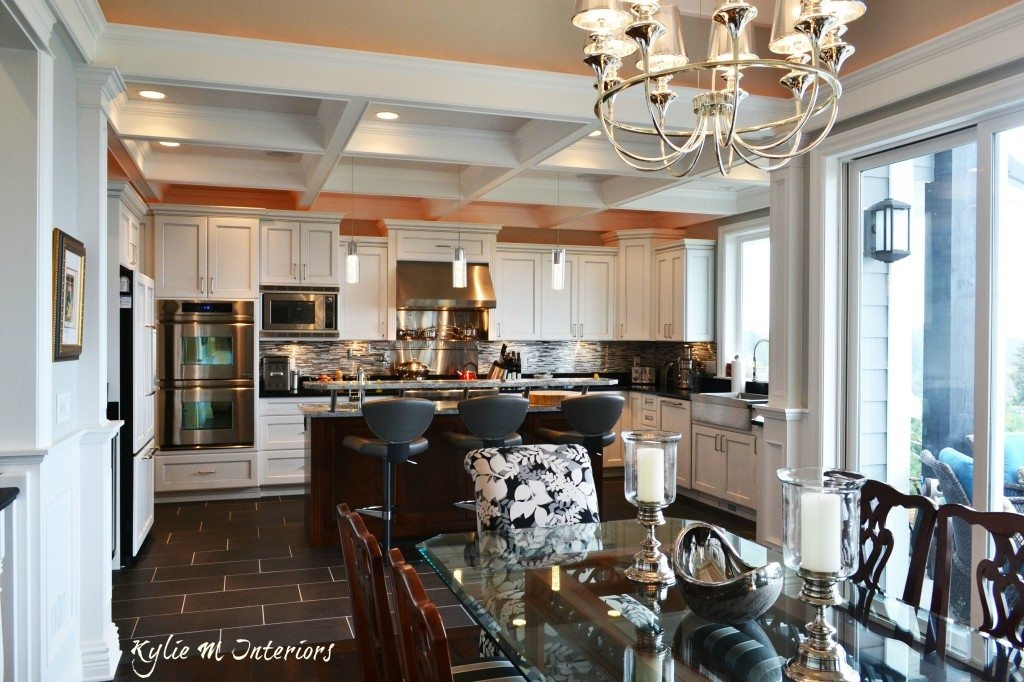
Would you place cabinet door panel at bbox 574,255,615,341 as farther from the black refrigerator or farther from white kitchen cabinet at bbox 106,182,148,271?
the black refrigerator

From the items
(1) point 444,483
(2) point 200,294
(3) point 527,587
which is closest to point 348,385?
(1) point 444,483

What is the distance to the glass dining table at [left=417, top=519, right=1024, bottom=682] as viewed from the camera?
1613 mm

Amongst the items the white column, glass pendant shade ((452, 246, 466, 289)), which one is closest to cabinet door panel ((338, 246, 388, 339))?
glass pendant shade ((452, 246, 466, 289))

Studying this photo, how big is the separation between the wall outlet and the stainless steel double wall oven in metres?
3.63

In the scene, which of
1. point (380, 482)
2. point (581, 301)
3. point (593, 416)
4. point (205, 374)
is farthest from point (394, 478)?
point (581, 301)

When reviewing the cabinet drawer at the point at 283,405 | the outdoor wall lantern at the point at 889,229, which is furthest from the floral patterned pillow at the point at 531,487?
the cabinet drawer at the point at 283,405

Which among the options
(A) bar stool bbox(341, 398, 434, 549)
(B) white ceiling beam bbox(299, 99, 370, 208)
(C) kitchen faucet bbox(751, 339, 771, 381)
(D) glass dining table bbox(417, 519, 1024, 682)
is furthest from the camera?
(C) kitchen faucet bbox(751, 339, 771, 381)

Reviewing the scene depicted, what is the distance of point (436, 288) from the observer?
7.50 metres

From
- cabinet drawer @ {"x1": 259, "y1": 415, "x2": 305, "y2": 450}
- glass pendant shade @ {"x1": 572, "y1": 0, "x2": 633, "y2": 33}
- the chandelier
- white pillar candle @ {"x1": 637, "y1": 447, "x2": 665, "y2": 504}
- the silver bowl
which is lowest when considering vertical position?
cabinet drawer @ {"x1": 259, "y1": 415, "x2": 305, "y2": 450}

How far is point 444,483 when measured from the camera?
5395 millimetres

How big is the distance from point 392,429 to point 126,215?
216 centimetres

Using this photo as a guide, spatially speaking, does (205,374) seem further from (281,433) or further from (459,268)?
(459,268)

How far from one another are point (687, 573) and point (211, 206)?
584 centimetres

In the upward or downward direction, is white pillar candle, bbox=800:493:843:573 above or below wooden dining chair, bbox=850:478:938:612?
above
